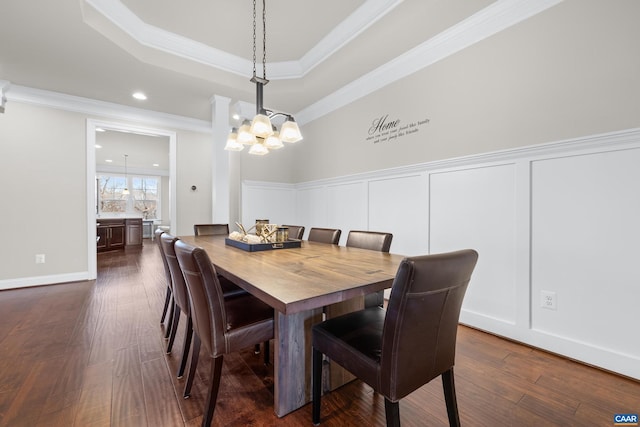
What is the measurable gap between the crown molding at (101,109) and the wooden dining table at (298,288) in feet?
12.1

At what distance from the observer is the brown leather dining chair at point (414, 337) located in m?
0.85

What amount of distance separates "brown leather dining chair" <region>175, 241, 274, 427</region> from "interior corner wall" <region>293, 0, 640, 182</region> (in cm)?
221

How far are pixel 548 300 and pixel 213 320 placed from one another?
224cm

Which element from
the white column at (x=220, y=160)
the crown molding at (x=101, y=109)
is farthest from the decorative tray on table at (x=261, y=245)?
the crown molding at (x=101, y=109)

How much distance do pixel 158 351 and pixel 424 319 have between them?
191 cm

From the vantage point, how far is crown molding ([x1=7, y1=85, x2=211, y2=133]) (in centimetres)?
337

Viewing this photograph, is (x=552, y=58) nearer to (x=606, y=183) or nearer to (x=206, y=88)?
(x=606, y=183)

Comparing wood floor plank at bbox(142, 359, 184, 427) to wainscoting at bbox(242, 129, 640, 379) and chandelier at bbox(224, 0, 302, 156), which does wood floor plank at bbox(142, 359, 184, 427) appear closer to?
chandelier at bbox(224, 0, 302, 156)

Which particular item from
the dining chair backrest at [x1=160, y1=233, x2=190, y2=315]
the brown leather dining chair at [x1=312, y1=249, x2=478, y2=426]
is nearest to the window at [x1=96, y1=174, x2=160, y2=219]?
the dining chair backrest at [x1=160, y1=233, x2=190, y2=315]

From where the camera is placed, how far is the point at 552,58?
6.01 ft

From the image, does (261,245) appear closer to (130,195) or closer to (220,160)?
(220,160)

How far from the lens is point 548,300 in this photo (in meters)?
1.87

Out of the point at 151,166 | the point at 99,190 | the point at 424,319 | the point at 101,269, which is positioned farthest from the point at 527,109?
the point at 99,190

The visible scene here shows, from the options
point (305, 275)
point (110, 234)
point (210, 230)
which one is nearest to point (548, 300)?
point (305, 275)
